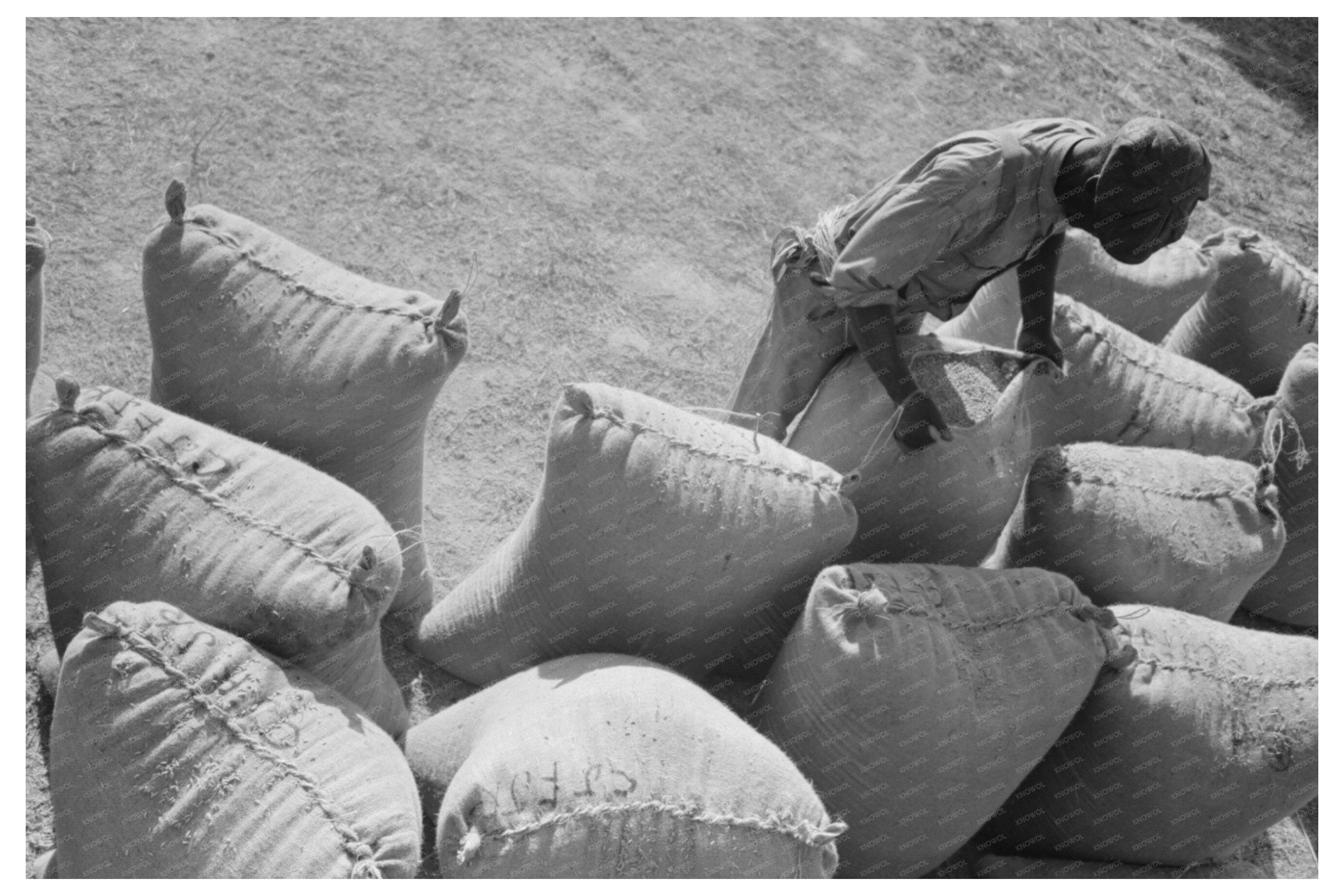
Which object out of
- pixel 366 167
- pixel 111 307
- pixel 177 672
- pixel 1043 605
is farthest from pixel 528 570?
pixel 366 167

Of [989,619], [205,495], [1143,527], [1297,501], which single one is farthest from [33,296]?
[1297,501]

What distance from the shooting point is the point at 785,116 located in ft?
12.7

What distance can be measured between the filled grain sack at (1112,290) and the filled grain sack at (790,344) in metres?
0.51

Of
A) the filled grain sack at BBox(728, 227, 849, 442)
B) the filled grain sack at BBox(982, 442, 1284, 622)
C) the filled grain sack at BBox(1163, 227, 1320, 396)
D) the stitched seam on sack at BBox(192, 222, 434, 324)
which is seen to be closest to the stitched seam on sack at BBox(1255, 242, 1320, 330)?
the filled grain sack at BBox(1163, 227, 1320, 396)

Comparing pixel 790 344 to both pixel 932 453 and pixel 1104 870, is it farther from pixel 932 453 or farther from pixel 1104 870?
pixel 1104 870

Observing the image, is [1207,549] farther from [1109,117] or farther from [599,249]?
[1109,117]

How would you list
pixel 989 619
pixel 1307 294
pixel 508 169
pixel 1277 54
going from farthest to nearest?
pixel 1277 54, pixel 508 169, pixel 1307 294, pixel 989 619

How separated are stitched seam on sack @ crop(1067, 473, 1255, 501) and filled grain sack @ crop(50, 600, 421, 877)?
51.4 inches

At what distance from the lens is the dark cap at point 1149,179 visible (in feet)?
5.80

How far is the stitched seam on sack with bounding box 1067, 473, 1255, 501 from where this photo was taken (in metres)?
2.10

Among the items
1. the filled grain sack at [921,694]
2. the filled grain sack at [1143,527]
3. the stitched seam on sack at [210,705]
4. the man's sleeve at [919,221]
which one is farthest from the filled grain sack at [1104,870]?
the stitched seam on sack at [210,705]

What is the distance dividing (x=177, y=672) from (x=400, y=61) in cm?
256

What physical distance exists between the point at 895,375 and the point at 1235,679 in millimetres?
804

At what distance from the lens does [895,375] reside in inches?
79.1
